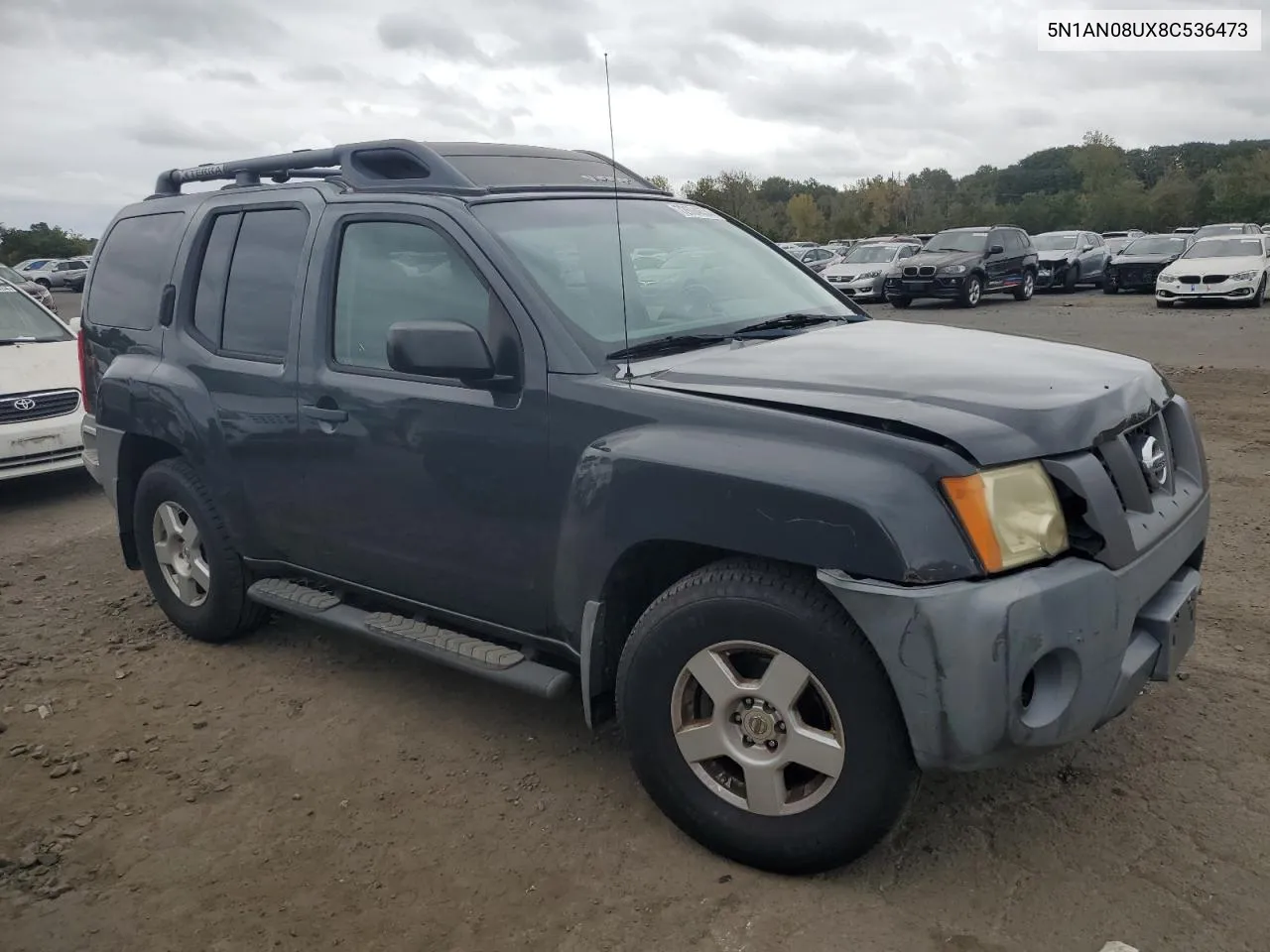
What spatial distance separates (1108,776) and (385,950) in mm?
2136

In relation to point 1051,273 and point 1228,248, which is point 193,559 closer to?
point 1228,248

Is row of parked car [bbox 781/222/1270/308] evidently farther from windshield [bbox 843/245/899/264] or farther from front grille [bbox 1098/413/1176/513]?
front grille [bbox 1098/413/1176/513]

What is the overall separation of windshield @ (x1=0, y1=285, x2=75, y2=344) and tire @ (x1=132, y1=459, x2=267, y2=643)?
4.18 m

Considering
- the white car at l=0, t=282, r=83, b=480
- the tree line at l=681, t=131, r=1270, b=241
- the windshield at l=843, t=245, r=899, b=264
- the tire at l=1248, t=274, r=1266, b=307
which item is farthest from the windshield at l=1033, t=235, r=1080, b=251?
the white car at l=0, t=282, r=83, b=480

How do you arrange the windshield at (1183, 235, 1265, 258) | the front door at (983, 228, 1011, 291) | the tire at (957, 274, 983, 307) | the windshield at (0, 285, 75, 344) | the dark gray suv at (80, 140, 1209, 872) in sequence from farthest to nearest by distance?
the front door at (983, 228, 1011, 291) → the tire at (957, 274, 983, 307) → the windshield at (1183, 235, 1265, 258) → the windshield at (0, 285, 75, 344) → the dark gray suv at (80, 140, 1209, 872)

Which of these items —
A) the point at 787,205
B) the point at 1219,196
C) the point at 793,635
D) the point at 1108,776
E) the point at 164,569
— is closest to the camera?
the point at 793,635

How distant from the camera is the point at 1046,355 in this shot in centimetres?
320

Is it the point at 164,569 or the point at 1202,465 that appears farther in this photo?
the point at 164,569

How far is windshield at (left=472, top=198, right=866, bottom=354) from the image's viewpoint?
3242mm

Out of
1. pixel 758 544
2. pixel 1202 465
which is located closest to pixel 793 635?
pixel 758 544

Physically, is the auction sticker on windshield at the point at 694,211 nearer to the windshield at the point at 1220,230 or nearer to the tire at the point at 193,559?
the tire at the point at 193,559

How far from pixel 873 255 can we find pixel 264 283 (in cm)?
2246

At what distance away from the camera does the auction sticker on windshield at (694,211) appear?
13.6ft

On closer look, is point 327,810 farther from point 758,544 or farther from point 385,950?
point 758,544
